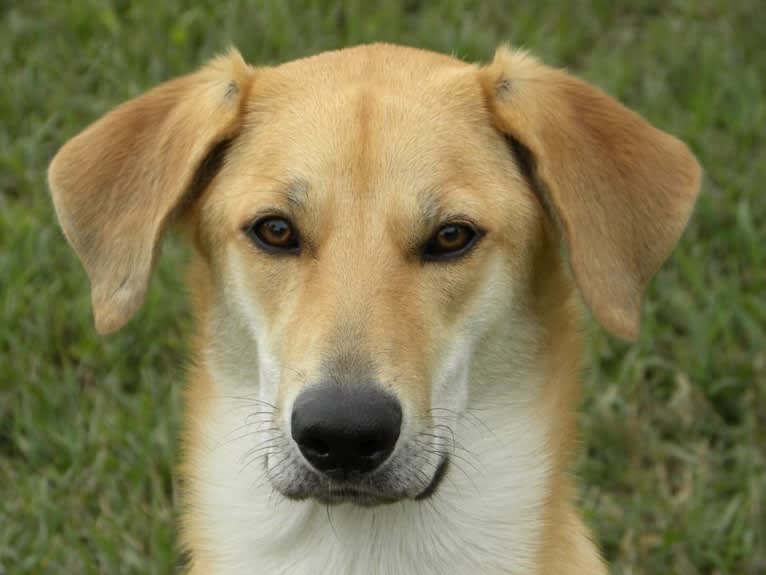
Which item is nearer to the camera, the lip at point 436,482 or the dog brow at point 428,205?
the lip at point 436,482

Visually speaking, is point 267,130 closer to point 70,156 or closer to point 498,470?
point 70,156

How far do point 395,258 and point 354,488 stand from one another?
2.31 ft

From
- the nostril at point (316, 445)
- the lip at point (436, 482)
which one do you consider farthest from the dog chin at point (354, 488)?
the nostril at point (316, 445)

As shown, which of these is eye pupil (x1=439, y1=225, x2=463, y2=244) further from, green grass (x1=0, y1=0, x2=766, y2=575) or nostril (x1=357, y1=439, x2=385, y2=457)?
green grass (x1=0, y1=0, x2=766, y2=575)

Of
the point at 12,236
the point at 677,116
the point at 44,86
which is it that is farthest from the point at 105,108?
the point at 677,116

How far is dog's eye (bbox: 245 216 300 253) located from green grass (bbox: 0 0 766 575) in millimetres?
1927

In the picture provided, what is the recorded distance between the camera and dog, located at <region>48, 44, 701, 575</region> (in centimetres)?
439

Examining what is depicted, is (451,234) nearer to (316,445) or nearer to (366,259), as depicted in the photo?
(366,259)

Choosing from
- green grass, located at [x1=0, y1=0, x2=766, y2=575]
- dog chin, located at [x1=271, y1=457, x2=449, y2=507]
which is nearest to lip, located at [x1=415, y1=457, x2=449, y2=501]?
dog chin, located at [x1=271, y1=457, x2=449, y2=507]

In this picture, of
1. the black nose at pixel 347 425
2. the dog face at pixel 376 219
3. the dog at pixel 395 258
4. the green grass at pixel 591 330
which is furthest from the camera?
the green grass at pixel 591 330

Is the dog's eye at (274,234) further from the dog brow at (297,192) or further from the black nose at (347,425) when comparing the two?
the black nose at (347,425)

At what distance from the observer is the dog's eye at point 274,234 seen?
448cm

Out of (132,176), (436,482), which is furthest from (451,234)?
(132,176)

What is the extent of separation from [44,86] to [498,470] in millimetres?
4594
